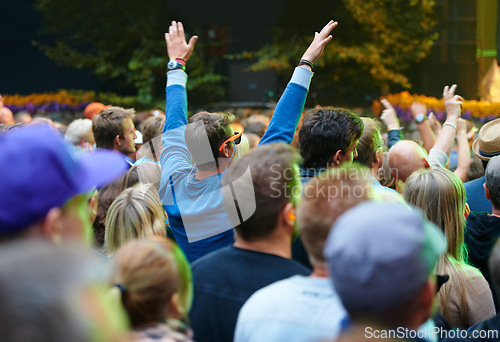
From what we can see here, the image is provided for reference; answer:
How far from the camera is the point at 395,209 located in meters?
1.26

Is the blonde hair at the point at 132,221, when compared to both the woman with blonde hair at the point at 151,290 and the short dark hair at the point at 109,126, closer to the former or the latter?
the woman with blonde hair at the point at 151,290

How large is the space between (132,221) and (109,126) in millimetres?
1625

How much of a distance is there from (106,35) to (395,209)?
12318 millimetres

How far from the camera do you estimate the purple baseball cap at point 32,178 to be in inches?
45.9

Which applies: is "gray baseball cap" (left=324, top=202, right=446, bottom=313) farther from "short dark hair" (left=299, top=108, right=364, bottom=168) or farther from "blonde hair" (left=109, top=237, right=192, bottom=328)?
"short dark hair" (left=299, top=108, right=364, bottom=168)

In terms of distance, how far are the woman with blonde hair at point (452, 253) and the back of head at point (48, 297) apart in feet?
5.81

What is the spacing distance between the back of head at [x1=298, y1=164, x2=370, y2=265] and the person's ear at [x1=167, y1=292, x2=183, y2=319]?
422 mm

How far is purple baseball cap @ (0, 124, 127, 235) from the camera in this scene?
1.17 m

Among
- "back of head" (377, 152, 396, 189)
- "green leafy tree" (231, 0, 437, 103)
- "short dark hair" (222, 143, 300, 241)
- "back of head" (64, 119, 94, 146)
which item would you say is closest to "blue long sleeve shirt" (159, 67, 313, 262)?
"short dark hair" (222, 143, 300, 241)

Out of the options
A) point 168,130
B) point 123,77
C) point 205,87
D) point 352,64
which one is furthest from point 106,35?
point 168,130

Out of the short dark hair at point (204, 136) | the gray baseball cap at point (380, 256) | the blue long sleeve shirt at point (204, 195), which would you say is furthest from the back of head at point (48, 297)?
the short dark hair at point (204, 136)

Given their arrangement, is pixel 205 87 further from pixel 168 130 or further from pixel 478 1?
pixel 168 130

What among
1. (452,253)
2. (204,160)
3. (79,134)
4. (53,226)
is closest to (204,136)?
(204,160)

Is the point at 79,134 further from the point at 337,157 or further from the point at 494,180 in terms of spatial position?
the point at 494,180
